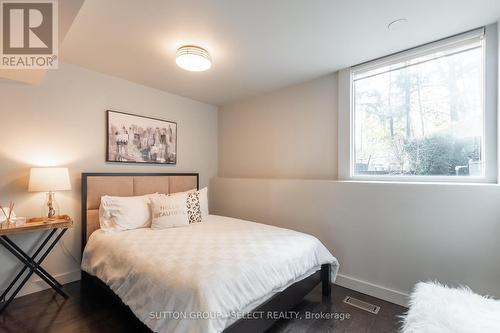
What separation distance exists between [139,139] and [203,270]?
2.24 metres

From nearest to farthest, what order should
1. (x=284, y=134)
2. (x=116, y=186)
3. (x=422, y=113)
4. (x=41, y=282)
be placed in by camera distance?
1. (x=422, y=113)
2. (x=41, y=282)
3. (x=116, y=186)
4. (x=284, y=134)

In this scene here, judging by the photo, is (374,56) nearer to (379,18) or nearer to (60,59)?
(379,18)

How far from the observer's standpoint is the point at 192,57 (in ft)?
6.87

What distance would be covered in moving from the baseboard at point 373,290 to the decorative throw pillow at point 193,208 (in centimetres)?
173

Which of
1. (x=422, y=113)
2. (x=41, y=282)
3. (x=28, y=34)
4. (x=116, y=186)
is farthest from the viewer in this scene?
(x=116, y=186)

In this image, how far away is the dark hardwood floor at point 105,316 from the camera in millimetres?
1793

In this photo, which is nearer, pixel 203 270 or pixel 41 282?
pixel 203 270

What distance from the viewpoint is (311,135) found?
295 centimetres

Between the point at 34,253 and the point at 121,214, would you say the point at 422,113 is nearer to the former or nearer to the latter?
the point at 121,214

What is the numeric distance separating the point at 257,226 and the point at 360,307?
47.2 inches

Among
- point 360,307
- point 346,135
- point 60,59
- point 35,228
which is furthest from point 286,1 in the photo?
point 35,228

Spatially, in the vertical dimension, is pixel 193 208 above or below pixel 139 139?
below

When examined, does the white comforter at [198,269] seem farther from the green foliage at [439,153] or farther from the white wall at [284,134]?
the green foliage at [439,153]

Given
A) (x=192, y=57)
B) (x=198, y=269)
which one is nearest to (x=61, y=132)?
(x=192, y=57)
